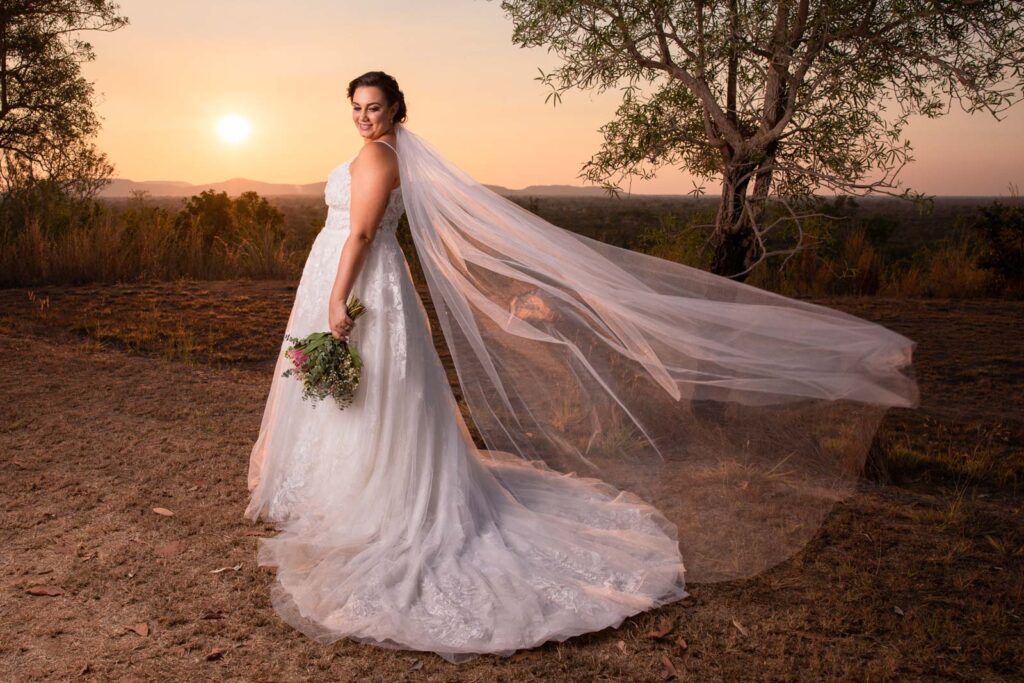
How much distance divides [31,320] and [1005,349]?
9324mm

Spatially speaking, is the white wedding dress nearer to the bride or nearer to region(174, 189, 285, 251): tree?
the bride

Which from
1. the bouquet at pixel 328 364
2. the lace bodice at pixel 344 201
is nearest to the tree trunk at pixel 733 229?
the lace bodice at pixel 344 201

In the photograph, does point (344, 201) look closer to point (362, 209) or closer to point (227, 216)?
point (362, 209)

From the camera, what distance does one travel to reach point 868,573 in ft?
11.8

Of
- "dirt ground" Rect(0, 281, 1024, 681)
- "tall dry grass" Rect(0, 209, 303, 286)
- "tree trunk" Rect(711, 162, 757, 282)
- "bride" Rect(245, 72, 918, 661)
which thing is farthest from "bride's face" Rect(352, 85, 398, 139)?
"tall dry grass" Rect(0, 209, 303, 286)

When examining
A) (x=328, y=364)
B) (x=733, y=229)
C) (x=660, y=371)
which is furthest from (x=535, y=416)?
(x=733, y=229)

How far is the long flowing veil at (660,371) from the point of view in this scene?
3.32 m

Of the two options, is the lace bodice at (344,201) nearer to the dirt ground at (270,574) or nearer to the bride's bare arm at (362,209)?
the bride's bare arm at (362,209)

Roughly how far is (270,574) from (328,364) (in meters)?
0.92

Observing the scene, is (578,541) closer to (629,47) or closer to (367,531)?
Result: (367,531)

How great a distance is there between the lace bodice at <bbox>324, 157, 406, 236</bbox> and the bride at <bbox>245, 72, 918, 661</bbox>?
1cm

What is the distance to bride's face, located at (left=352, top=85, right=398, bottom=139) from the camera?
11.6 feet

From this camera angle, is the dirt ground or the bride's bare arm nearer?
the dirt ground

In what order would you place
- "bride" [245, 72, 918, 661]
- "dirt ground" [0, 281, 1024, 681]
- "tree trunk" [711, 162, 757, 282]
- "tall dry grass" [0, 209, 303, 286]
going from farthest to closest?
"tall dry grass" [0, 209, 303, 286] < "tree trunk" [711, 162, 757, 282] < "bride" [245, 72, 918, 661] < "dirt ground" [0, 281, 1024, 681]
